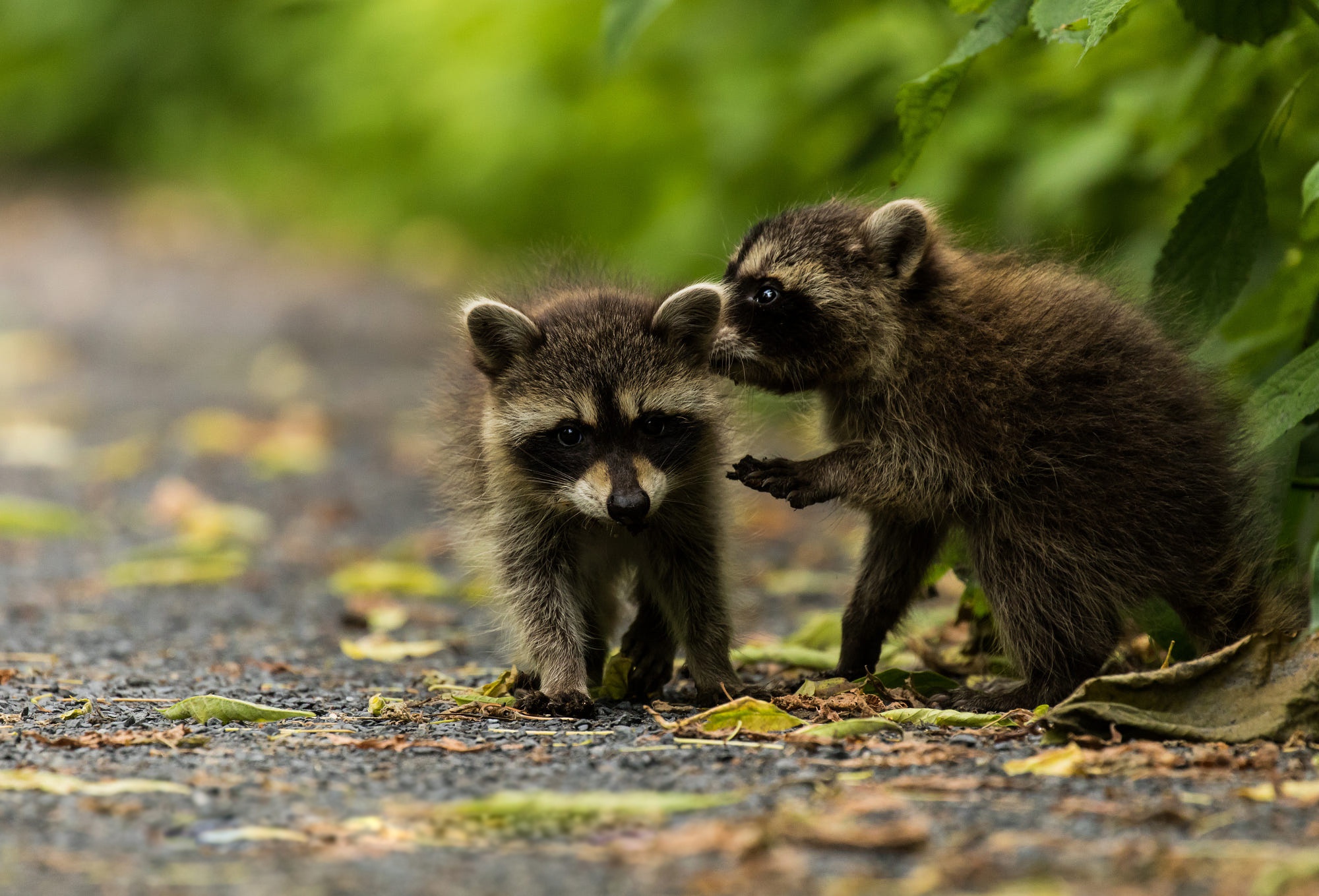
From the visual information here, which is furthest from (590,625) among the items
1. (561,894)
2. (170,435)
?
(170,435)

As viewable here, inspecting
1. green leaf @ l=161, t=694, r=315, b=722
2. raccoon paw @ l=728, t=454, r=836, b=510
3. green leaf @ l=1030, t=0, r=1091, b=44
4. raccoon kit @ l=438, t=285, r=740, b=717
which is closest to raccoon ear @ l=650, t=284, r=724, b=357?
raccoon kit @ l=438, t=285, r=740, b=717

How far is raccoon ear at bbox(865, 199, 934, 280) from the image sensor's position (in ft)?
16.8

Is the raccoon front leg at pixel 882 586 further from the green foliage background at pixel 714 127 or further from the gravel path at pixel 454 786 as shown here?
the green foliage background at pixel 714 127

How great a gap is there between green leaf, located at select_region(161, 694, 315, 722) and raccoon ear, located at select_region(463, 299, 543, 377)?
56.3 inches

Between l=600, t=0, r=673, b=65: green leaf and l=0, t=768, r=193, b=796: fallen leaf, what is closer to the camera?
l=0, t=768, r=193, b=796: fallen leaf

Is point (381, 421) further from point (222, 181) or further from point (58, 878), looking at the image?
point (222, 181)

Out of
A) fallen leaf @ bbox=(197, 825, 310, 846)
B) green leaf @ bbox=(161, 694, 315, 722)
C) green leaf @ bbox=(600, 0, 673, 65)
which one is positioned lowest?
fallen leaf @ bbox=(197, 825, 310, 846)

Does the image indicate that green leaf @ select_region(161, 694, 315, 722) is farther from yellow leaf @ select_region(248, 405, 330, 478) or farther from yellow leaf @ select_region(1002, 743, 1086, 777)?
yellow leaf @ select_region(248, 405, 330, 478)

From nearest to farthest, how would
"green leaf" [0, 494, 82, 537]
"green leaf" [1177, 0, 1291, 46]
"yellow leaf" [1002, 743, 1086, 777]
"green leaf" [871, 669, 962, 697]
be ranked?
1. "yellow leaf" [1002, 743, 1086, 777]
2. "green leaf" [1177, 0, 1291, 46]
3. "green leaf" [871, 669, 962, 697]
4. "green leaf" [0, 494, 82, 537]

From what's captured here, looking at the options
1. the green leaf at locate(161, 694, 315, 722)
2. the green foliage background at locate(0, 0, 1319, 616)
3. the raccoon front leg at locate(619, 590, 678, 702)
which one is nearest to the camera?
the green leaf at locate(161, 694, 315, 722)

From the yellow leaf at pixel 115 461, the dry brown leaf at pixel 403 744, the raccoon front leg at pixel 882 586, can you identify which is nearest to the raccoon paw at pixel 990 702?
the raccoon front leg at pixel 882 586

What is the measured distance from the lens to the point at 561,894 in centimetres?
289

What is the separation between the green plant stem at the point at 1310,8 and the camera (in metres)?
4.66

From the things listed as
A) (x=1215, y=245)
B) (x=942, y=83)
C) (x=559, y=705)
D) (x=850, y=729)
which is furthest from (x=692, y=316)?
(x=1215, y=245)
